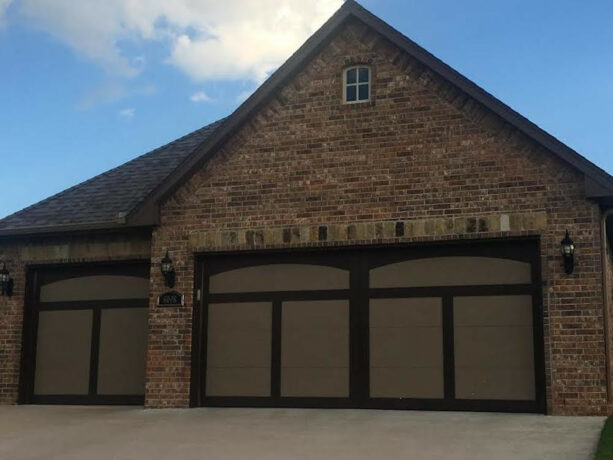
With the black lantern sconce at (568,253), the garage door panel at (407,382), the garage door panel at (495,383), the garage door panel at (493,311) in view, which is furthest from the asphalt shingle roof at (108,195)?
the black lantern sconce at (568,253)

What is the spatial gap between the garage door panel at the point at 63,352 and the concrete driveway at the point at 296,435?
7.39ft

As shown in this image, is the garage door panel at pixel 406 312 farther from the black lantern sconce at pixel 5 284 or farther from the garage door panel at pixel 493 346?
the black lantern sconce at pixel 5 284

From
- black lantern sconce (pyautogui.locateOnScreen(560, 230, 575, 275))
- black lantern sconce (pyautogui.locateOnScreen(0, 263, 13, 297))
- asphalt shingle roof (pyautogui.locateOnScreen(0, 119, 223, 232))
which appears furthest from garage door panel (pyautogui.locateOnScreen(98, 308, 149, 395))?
black lantern sconce (pyautogui.locateOnScreen(560, 230, 575, 275))

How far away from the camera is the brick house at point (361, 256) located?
1181 centimetres

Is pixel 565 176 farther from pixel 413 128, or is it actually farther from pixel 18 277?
pixel 18 277

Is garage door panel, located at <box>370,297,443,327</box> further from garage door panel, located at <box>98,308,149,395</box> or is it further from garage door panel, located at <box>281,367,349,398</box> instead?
garage door panel, located at <box>98,308,149,395</box>

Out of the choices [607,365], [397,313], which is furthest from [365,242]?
[607,365]

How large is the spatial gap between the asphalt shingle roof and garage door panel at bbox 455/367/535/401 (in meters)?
6.62

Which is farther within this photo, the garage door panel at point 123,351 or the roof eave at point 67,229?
the garage door panel at point 123,351

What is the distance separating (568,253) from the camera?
37.4 ft

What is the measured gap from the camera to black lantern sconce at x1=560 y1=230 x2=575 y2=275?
11.4m

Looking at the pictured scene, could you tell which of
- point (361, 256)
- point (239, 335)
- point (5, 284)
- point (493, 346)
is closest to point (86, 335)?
point (5, 284)

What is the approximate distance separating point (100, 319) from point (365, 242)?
5633 mm

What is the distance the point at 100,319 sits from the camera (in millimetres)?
14922
